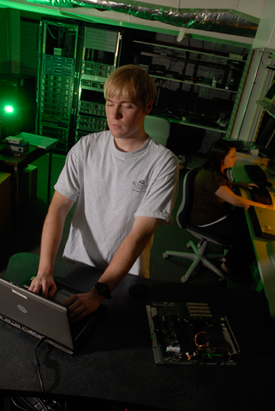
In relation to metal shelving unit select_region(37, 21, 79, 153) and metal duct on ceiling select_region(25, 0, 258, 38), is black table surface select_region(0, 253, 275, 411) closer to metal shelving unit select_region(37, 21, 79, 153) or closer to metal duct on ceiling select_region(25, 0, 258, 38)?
metal duct on ceiling select_region(25, 0, 258, 38)

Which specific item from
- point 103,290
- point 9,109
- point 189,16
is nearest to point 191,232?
point 103,290

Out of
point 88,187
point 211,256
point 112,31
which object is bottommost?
point 211,256

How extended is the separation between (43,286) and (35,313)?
0.49 feet

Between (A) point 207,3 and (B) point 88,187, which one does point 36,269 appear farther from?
(A) point 207,3

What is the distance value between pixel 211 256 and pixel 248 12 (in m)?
2.21

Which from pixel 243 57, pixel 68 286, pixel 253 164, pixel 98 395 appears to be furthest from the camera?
pixel 243 57

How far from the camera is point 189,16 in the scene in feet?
9.14

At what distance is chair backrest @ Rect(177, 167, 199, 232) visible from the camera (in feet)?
7.61

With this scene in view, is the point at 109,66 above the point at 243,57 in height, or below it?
below

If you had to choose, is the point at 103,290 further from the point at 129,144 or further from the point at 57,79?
the point at 57,79

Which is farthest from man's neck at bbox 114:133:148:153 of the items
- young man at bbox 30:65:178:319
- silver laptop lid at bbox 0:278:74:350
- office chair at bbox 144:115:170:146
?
office chair at bbox 144:115:170:146

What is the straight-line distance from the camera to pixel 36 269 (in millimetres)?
1172

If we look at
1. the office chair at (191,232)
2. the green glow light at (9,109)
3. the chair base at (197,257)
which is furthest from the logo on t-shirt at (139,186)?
the green glow light at (9,109)

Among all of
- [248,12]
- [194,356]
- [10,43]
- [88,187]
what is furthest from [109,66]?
[194,356]
